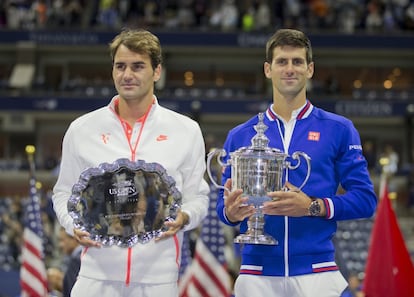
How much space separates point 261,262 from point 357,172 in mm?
676

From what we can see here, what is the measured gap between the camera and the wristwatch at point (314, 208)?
3.99 m

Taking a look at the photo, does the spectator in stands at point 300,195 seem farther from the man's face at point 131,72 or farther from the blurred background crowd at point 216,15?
the blurred background crowd at point 216,15

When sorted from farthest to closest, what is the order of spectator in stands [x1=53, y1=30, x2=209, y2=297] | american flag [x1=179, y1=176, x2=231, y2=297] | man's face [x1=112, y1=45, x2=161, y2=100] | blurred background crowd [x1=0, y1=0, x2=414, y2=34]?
blurred background crowd [x1=0, y1=0, x2=414, y2=34]
american flag [x1=179, y1=176, x2=231, y2=297]
man's face [x1=112, y1=45, x2=161, y2=100]
spectator in stands [x1=53, y1=30, x2=209, y2=297]

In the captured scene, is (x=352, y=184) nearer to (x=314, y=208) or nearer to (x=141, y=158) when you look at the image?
(x=314, y=208)

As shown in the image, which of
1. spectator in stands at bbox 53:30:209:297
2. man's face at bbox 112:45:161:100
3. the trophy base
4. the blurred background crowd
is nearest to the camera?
the trophy base

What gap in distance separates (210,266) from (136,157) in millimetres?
6146

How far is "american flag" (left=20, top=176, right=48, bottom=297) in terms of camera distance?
1015 cm

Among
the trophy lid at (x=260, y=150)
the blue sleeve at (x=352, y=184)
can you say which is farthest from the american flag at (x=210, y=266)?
the trophy lid at (x=260, y=150)

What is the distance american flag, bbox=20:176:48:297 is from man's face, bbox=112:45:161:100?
6.05 meters

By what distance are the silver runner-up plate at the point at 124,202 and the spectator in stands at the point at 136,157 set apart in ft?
0.18

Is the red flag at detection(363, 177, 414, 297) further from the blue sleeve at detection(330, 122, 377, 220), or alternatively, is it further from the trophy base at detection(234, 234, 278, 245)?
the trophy base at detection(234, 234, 278, 245)

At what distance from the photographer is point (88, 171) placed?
406 centimetres

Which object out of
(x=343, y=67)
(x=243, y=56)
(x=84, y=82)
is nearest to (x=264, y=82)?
(x=243, y=56)

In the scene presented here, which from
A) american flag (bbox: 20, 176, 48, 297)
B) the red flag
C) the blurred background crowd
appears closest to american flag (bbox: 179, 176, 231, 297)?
american flag (bbox: 20, 176, 48, 297)
